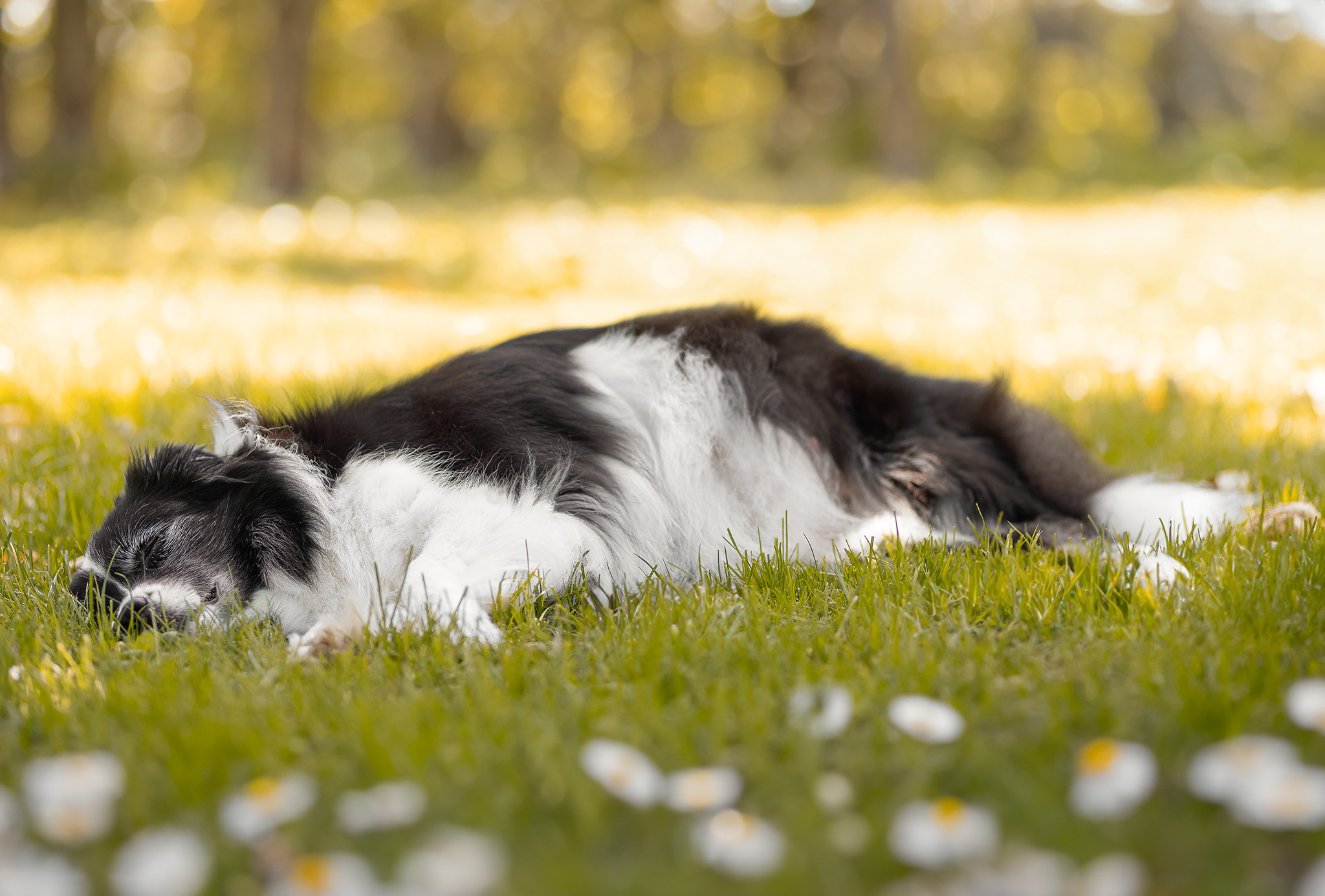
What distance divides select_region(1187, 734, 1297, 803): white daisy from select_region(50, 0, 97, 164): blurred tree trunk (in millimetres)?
19449

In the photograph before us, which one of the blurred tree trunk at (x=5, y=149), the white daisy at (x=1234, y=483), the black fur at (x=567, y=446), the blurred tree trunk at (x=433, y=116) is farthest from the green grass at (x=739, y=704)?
the blurred tree trunk at (x=433, y=116)

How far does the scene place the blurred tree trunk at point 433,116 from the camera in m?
27.0

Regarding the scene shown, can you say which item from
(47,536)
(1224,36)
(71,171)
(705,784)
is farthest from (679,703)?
(1224,36)

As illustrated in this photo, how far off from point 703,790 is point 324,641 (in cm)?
132

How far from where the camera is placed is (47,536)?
366 cm

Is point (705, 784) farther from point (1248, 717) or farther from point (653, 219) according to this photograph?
point (653, 219)

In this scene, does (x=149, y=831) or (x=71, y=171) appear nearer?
(x=149, y=831)

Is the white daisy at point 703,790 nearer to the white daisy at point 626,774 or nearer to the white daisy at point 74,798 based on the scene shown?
the white daisy at point 626,774

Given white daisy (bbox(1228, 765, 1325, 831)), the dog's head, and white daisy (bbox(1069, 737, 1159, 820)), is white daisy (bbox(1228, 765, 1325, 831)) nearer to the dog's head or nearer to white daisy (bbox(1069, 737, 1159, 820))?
white daisy (bbox(1069, 737, 1159, 820))

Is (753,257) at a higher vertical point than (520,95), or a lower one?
lower

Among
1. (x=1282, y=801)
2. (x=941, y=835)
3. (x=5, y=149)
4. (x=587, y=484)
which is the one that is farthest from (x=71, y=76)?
(x=1282, y=801)

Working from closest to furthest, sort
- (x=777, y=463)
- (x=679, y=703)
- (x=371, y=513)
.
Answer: (x=679, y=703)
(x=371, y=513)
(x=777, y=463)

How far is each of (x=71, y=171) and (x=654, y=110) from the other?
65.6 ft

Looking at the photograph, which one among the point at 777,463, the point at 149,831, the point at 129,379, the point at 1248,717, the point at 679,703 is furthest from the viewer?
→ the point at 129,379
